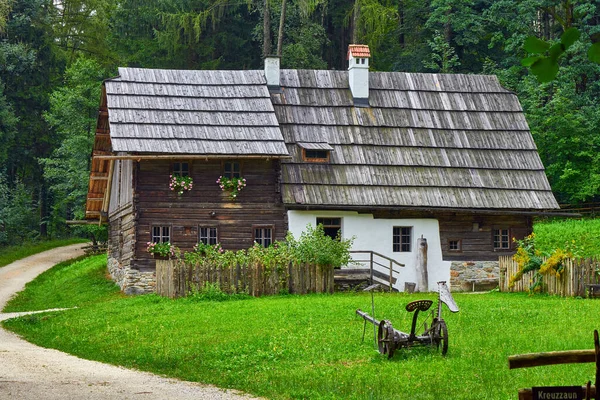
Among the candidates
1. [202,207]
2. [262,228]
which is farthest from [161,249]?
[262,228]

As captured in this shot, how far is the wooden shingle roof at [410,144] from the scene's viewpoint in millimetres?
32875

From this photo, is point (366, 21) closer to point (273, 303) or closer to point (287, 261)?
point (287, 261)

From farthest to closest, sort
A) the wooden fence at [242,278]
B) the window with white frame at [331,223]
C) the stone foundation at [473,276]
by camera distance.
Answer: the stone foundation at [473,276]
the window with white frame at [331,223]
the wooden fence at [242,278]

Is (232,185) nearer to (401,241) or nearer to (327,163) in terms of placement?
(327,163)

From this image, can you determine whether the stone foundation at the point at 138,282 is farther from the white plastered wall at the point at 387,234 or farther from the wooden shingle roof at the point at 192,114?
the white plastered wall at the point at 387,234

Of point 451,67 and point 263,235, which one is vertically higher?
point 451,67

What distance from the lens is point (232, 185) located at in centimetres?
3200

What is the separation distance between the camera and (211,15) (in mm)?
56219

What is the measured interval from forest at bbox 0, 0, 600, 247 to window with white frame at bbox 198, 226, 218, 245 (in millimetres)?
19825

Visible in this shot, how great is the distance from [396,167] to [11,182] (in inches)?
1373

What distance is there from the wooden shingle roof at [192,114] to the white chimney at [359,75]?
333 cm

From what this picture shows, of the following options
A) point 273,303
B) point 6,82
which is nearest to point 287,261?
point 273,303

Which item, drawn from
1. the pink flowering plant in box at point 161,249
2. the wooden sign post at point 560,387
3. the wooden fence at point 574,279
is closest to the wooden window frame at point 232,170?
the pink flowering plant in box at point 161,249

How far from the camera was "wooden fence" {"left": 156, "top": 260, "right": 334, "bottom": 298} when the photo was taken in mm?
27188
